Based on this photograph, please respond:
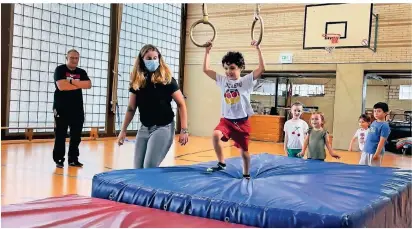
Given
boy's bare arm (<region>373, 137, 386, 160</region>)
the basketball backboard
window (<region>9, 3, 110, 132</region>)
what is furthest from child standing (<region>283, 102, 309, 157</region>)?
window (<region>9, 3, 110, 132</region>)

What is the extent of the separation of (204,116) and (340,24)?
17.1 ft

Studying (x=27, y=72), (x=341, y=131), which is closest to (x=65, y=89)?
(x=27, y=72)

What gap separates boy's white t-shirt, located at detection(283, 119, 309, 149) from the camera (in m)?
5.07

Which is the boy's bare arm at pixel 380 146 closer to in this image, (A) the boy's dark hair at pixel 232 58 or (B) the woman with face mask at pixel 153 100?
(A) the boy's dark hair at pixel 232 58

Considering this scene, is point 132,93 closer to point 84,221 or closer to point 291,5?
point 84,221

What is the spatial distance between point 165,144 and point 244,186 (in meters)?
0.81

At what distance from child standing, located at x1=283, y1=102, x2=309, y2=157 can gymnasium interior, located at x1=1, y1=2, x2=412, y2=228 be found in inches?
18.4

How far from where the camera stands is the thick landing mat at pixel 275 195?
214 cm

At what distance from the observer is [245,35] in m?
12.7

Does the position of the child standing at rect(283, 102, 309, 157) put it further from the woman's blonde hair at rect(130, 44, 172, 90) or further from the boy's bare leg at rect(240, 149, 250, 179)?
the woman's blonde hair at rect(130, 44, 172, 90)

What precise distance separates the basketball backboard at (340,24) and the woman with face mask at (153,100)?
8.00 metres

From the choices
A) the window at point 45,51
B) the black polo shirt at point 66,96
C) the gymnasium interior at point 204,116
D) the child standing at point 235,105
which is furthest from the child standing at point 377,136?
the window at point 45,51

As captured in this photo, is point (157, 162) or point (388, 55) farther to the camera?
point (388, 55)

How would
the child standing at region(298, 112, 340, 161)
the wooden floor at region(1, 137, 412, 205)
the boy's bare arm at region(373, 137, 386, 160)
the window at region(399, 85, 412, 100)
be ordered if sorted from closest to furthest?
the wooden floor at region(1, 137, 412, 205) < the boy's bare arm at region(373, 137, 386, 160) < the child standing at region(298, 112, 340, 161) < the window at region(399, 85, 412, 100)
